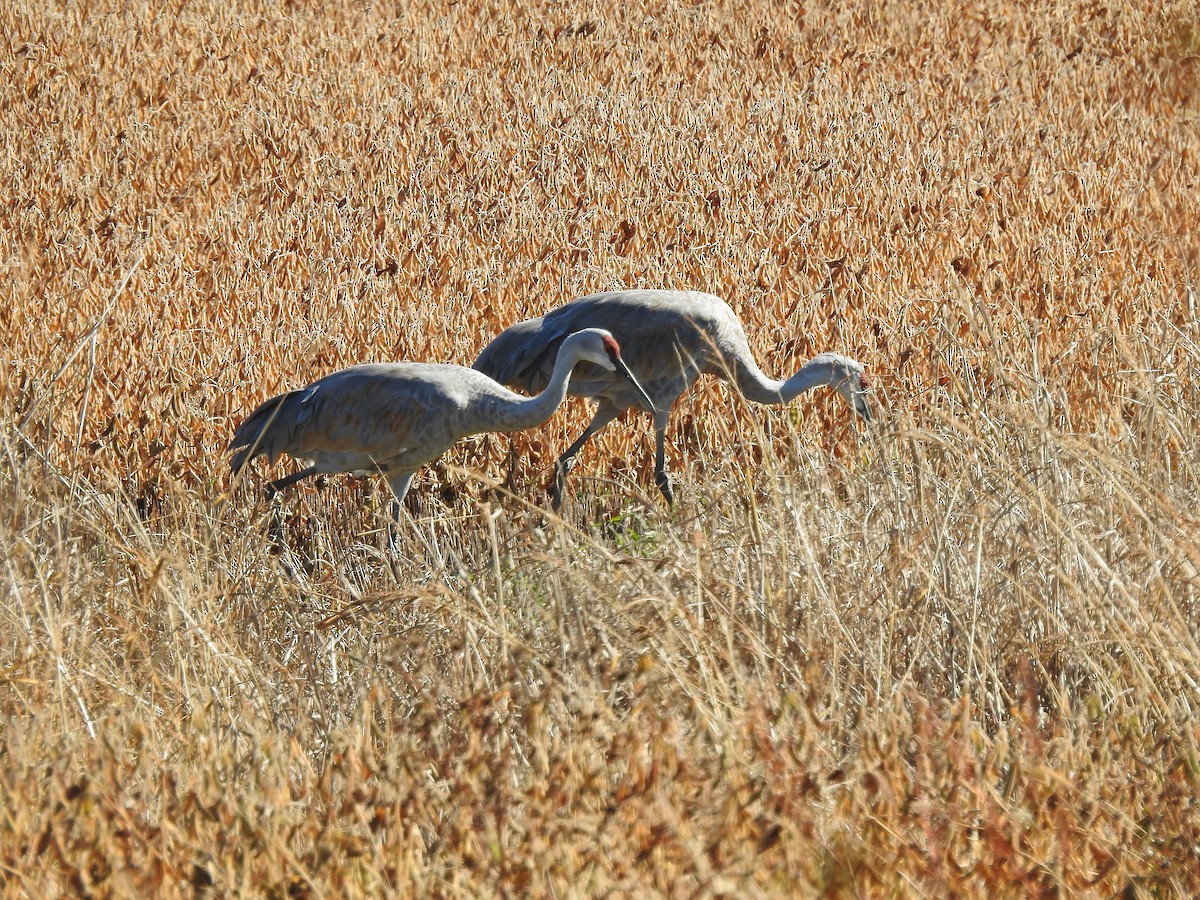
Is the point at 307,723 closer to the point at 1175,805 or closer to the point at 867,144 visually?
the point at 1175,805

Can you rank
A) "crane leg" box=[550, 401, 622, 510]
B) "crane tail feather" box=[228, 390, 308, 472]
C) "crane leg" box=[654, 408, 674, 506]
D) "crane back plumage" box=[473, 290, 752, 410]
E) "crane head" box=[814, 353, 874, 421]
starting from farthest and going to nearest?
"crane back plumage" box=[473, 290, 752, 410] < "crane leg" box=[654, 408, 674, 506] < "crane head" box=[814, 353, 874, 421] < "crane leg" box=[550, 401, 622, 510] < "crane tail feather" box=[228, 390, 308, 472]

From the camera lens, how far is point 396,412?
16.8 ft

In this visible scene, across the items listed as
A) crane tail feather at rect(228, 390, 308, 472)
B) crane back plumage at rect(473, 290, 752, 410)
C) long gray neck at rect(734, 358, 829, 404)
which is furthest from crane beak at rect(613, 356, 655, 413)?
crane tail feather at rect(228, 390, 308, 472)

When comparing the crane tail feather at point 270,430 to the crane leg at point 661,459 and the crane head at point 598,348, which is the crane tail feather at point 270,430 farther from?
the crane leg at point 661,459

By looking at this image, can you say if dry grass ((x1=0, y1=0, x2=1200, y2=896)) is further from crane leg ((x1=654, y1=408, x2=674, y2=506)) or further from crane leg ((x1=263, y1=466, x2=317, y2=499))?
crane leg ((x1=654, y1=408, x2=674, y2=506))

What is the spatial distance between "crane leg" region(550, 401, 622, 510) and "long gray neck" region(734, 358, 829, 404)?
51cm

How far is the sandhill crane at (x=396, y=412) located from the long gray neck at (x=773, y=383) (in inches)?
24.3

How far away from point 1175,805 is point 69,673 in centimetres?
209

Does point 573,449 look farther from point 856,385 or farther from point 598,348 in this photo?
point 856,385

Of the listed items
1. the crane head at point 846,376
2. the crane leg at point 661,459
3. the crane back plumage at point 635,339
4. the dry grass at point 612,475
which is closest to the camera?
the dry grass at point 612,475

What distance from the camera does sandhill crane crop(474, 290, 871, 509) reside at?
18.9 feet

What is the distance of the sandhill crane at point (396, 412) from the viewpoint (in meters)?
5.11

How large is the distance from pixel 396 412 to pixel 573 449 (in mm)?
839

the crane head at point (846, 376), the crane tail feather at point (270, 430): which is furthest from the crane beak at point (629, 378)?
the crane tail feather at point (270, 430)
